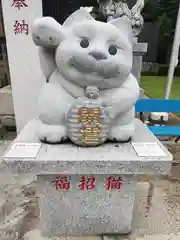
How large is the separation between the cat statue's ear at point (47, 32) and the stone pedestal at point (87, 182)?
607mm

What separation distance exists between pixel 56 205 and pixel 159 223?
0.76 m

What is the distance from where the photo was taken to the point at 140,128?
6.28ft

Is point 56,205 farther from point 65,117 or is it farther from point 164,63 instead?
point 164,63

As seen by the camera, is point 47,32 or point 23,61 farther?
point 23,61

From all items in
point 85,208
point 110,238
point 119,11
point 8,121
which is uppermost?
point 119,11

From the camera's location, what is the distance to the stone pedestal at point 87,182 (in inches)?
53.9

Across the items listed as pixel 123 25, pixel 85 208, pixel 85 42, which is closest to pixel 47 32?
pixel 85 42

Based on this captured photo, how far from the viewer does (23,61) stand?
2.71 metres

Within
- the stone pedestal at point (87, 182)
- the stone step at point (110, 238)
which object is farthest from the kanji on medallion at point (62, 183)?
the stone step at point (110, 238)

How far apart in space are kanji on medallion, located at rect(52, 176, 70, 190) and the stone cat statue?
0.23 metres

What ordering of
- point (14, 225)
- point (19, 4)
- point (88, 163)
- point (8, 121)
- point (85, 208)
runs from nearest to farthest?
point (88, 163), point (85, 208), point (14, 225), point (19, 4), point (8, 121)

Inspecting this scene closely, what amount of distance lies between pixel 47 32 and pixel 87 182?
2.94 feet

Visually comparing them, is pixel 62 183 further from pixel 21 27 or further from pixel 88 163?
pixel 21 27

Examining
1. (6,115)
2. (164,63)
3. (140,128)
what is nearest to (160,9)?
(164,63)
